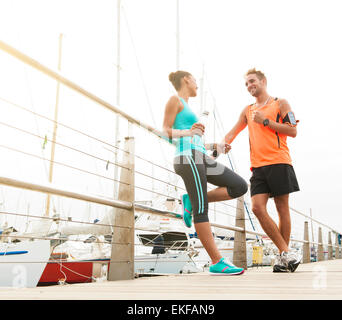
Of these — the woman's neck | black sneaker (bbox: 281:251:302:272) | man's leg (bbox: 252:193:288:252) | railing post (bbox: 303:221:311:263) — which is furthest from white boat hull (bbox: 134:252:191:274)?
the woman's neck

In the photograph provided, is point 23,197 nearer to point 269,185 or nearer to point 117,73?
point 117,73

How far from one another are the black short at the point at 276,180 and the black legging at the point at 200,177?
30cm

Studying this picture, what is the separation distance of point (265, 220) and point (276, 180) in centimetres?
30

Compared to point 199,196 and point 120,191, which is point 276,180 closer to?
point 199,196

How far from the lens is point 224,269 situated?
224 centimetres

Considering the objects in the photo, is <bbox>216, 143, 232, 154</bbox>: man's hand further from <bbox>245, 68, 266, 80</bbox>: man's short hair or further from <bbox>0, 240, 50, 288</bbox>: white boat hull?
<bbox>0, 240, 50, 288</bbox>: white boat hull

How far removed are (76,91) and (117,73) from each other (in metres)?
9.68

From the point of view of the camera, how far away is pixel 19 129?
1.59 meters

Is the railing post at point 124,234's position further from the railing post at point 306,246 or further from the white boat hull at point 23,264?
the railing post at point 306,246

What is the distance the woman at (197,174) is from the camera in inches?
90.7

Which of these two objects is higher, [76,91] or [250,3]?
[250,3]

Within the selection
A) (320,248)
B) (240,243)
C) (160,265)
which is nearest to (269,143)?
(240,243)

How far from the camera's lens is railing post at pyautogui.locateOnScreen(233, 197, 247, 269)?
12.2 feet
